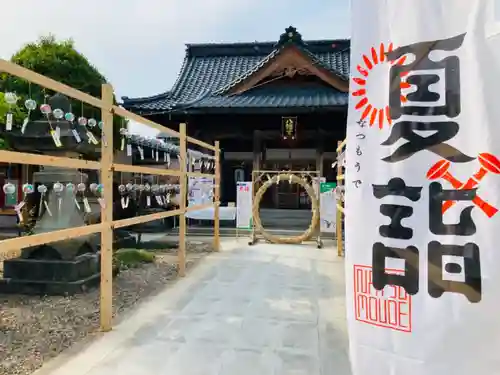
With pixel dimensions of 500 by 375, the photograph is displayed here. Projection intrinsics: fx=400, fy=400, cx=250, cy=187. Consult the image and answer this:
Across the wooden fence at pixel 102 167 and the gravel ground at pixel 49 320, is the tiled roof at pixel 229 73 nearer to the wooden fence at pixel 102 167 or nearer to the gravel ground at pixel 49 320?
the gravel ground at pixel 49 320

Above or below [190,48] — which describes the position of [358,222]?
below

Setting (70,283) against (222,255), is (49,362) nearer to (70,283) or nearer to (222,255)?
(70,283)

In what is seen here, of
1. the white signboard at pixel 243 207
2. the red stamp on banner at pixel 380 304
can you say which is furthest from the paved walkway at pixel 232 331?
the white signboard at pixel 243 207

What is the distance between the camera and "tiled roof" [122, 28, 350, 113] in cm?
1123

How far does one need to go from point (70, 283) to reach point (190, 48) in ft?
44.1

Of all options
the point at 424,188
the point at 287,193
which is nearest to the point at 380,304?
the point at 424,188

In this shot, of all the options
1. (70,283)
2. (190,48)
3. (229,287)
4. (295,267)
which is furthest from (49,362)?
(190,48)

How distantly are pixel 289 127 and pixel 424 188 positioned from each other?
9592 mm

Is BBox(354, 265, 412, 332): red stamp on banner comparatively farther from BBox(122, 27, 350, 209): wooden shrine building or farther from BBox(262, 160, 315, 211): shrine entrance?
BBox(262, 160, 315, 211): shrine entrance

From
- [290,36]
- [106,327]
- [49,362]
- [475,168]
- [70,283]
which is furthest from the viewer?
[290,36]

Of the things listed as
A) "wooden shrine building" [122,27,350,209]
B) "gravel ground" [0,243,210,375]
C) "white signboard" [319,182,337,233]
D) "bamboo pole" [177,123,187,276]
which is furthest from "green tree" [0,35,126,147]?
"gravel ground" [0,243,210,375]

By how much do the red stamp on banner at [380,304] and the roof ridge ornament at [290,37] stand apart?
432 inches

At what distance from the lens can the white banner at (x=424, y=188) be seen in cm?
140

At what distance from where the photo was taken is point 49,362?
9.89ft
